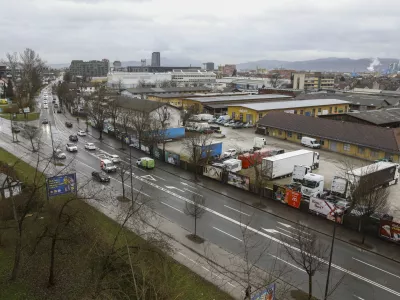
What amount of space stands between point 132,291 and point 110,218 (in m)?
12.6

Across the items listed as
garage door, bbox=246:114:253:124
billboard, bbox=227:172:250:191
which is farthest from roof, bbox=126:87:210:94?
billboard, bbox=227:172:250:191

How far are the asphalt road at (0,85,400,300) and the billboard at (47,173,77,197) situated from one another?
5024mm

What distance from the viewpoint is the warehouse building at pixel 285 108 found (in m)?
64.0

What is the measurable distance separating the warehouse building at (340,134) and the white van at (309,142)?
0.88 meters

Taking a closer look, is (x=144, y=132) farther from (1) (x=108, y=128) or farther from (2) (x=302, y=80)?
(2) (x=302, y=80)

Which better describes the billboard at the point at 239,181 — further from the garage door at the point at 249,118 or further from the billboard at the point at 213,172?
the garage door at the point at 249,118

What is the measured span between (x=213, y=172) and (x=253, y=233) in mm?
11474

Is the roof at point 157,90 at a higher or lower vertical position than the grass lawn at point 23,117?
higher

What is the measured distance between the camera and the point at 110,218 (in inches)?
918

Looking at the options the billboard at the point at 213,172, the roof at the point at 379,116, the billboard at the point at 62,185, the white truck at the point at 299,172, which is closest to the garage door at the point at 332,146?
the roof at the point at 379,116

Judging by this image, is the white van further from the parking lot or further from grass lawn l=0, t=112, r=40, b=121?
grass lawn l=0, t=112, r=40, b=121

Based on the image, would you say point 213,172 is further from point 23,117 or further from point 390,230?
point 23,117

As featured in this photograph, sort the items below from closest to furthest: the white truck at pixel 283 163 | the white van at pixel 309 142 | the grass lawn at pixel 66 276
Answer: the grass lawn at pixel 66 276 → the white truck at pixel 283 163 → the white van at pixel 309 142

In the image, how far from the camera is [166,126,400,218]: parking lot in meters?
31.0
